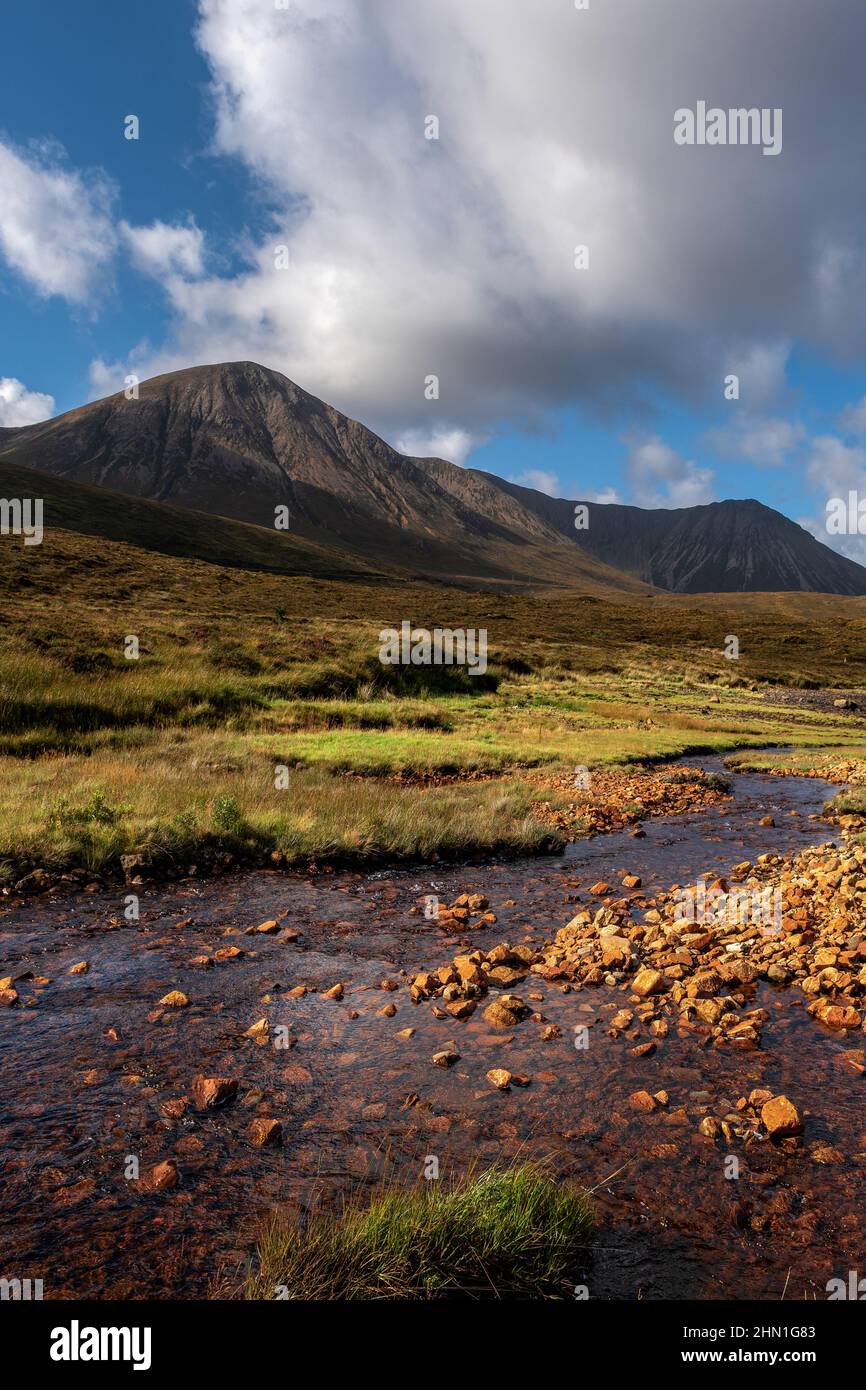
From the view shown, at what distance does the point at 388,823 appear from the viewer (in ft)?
46.6

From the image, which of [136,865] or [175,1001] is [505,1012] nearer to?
[175,1001]

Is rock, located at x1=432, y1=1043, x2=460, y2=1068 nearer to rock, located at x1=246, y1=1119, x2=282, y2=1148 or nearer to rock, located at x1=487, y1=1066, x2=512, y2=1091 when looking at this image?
rock, located at x1=487, y1=1066, x2=512, y2=1091

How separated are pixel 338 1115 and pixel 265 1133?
62 centimetres

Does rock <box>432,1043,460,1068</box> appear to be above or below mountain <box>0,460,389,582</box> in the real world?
below

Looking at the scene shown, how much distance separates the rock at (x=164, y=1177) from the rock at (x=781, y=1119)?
4.42 m

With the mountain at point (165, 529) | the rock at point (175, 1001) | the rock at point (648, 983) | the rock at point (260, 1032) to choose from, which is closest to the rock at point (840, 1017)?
the rock at point (648, 983)

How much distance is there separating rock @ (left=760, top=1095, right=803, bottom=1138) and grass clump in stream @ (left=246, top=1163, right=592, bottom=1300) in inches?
75.4

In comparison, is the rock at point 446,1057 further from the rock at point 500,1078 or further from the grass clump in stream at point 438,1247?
the grass clump in stream at point 438,1247

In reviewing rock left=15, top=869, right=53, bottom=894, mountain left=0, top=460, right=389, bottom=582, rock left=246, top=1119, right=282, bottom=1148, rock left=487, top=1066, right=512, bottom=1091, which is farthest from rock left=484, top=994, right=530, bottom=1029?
mountain left=0, top=460, right=389, bottom=582

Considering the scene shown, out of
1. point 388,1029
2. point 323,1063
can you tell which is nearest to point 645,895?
point 388,1029

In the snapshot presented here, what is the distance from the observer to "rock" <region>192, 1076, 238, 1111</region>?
559cm

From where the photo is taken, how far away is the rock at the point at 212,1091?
5590mm
